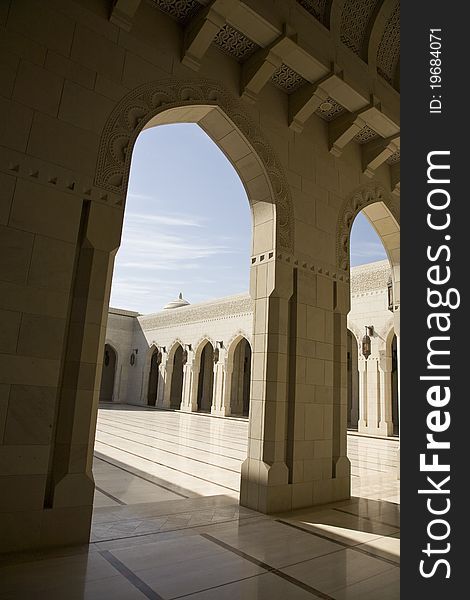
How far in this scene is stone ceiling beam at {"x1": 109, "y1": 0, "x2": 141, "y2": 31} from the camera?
312 centimetres

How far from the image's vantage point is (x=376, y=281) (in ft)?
37.4

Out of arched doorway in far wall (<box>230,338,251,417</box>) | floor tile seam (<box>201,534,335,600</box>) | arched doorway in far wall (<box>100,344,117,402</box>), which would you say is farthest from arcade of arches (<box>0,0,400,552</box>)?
arched doorway in far wall (<box>100,344,117,402</box>)

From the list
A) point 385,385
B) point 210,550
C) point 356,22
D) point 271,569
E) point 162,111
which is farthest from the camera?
point 385,385

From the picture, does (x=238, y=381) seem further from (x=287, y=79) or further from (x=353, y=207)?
(x=287, y=79)

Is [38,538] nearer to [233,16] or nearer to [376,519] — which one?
[376,519]

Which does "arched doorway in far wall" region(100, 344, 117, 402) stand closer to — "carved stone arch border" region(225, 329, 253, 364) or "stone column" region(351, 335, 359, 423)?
"carved stone arch border" region(225, 329, 253, 364)

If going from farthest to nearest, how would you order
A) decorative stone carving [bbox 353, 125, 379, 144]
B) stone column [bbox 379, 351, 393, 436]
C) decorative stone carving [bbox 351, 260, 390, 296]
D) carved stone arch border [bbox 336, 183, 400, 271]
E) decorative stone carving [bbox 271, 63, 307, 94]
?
decorative stone carving [bbox 351, 260, 390, 296] < stone column [bbox 379, 351, 393, 436] < decorative stone carving [bbox 353, 125, 379, 144] < carved stone arch border [bbox 336, 183, 400, 271] < decorative stone carving [bbox 271, 63, 307, 94]

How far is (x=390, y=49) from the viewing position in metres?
4.87

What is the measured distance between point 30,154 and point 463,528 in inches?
118

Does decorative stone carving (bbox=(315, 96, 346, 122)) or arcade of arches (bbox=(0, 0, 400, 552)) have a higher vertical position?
decorative stone carving (bbox=(315, 96, 346, 122))

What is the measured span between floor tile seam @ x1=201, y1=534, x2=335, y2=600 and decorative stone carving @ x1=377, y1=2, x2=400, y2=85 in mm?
4913

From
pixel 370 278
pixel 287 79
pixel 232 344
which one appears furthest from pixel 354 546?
pixel 232 344

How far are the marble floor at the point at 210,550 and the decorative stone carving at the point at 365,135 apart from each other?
390 centimetres

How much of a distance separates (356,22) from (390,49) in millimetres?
649
